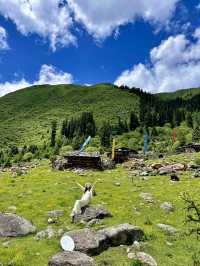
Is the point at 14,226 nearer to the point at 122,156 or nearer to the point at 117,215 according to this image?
the point at 117,215

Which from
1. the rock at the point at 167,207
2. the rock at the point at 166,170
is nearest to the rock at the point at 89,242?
the rock at the point at 167,207

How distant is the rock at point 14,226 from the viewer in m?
20.8

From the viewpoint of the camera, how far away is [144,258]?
17.5 meters

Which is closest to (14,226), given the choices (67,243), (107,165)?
(67,243)

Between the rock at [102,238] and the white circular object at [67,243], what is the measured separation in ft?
0.65

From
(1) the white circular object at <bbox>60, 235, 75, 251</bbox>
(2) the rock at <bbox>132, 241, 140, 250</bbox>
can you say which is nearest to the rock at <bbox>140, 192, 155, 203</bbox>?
(2) the rock at <bbox>132, 241, 140, 250</bbox>

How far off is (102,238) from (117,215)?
739 centimetres

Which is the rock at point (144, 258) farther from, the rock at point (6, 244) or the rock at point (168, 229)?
the rock at point (6, 244)

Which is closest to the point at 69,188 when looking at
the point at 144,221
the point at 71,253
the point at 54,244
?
the point at 144,221

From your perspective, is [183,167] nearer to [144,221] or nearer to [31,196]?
[31,196]

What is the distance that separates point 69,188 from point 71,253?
2145cm

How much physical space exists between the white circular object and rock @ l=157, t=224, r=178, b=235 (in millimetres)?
6944

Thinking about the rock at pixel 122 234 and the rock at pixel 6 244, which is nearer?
the rock at pixel 6 244

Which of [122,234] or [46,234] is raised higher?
[122,234]
